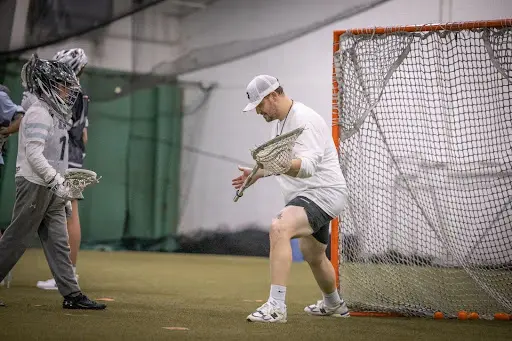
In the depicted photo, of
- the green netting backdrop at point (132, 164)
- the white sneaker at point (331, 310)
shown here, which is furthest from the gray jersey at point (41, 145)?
the green netting backdrop at point (132, 164)

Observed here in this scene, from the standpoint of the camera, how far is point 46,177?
4504 mm

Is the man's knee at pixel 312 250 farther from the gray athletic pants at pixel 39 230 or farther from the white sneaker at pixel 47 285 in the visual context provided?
the white sneaker at pixel 47 285

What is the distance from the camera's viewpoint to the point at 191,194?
11.6m

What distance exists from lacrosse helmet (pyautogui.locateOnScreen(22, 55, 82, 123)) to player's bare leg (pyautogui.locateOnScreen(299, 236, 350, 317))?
5.35ft

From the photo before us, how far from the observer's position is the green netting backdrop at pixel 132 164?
446 inches

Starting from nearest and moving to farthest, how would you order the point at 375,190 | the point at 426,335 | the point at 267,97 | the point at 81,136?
1. the point at 426,335
2. the point at 267,97
3. the point at 81,136
4. the point at 375,190

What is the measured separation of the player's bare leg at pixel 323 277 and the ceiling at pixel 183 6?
7.22m

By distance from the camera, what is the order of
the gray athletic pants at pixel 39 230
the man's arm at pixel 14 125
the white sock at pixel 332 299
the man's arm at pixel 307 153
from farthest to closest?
the man's arm at pixel 14 125 → the white sock at pixel 332 299 → the gray athletic pants at pixel 39 230 → the man's arm at pixel 307 153

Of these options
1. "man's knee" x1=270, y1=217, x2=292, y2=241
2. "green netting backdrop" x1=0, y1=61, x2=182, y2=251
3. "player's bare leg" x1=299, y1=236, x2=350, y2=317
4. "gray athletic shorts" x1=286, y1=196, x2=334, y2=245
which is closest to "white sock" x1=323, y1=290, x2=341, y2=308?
"player's bare leg" x1=299, y1=236, x2=350, y2=317

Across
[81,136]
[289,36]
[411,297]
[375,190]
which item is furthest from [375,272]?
[289,36]

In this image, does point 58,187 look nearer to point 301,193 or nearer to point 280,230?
point 280,230

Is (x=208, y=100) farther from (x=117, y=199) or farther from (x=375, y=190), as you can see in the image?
(x=375, y=190)

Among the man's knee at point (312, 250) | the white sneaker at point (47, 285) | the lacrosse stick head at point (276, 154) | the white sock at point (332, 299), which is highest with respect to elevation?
the lacrosse stick head at point (276, 154)

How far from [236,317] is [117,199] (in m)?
6.97
